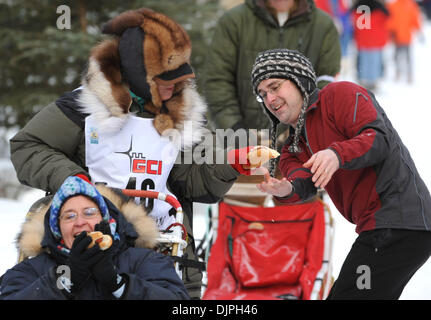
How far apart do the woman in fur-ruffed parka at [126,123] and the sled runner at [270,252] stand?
991 mm

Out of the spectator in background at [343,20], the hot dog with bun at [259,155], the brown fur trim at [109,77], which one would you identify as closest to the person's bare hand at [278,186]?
the hot dog with bun at [259,155]

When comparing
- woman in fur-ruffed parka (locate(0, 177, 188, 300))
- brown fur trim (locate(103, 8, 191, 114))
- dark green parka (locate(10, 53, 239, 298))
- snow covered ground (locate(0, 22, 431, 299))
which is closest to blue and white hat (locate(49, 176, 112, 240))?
woman in fur-ruffed parka (locate(0, 177, 188, 300))

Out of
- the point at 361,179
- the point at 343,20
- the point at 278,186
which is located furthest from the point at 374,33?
the point at 278,186

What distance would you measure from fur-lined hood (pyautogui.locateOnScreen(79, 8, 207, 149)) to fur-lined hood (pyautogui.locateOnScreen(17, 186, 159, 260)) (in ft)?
1.68

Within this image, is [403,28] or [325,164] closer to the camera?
[325,164]

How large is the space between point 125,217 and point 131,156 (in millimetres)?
505

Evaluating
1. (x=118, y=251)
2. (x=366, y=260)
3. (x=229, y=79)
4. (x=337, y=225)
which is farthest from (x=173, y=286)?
(x=337, y=225)

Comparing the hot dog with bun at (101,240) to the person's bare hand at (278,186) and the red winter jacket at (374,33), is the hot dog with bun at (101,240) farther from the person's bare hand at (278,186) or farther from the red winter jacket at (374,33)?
the red winter jacket at (374,33)

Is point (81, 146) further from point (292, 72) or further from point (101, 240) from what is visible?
point (292, 72)

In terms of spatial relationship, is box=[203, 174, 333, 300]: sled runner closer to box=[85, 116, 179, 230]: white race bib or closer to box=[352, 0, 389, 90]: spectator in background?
box=[85, 116, 179, 230]: white race bib

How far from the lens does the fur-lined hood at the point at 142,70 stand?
12.3ft

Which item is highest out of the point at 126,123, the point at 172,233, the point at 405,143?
the point at 126,123

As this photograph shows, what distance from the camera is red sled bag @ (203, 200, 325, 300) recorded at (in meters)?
4.73

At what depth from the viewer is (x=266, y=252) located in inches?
190
